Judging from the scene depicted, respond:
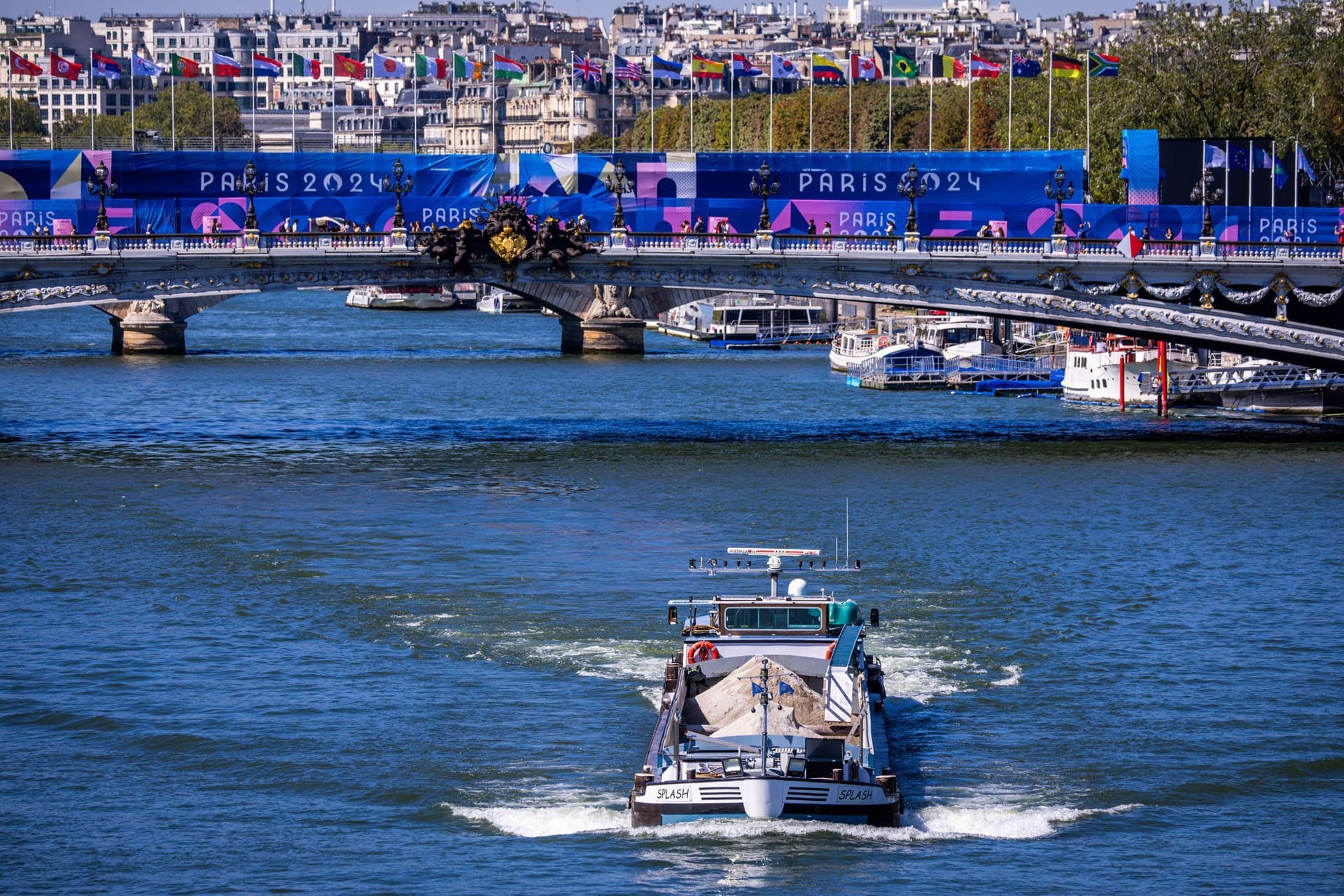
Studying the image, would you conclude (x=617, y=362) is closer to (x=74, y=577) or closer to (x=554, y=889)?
(x=74, y=577)

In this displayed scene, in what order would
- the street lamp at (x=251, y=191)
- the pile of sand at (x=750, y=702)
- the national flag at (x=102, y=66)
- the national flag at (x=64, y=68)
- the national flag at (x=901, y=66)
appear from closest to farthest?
the pile of sand at (x=750, y=702)
the street lamp at (x=251, y=191)
the national flag at (x=64, y=68)
the national flag at (x=102, y=66)
the national flag at (x=901, y=66)

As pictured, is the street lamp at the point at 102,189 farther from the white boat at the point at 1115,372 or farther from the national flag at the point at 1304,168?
the national flag at the point at 1304,168

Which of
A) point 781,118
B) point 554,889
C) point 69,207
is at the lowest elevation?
point 554,889

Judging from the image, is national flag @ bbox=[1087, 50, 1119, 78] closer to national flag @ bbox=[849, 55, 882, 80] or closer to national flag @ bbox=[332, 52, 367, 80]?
national flag @ bbox=[849, 55, 882, 80]

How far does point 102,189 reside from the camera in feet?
223

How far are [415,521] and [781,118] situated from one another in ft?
351

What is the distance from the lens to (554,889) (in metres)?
26.7

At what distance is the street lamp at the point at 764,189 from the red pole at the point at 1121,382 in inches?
699

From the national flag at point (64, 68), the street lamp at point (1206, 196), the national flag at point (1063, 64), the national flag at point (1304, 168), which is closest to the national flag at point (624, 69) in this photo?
the national flag at point (1063, 64)

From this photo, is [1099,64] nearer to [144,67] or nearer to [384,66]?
[384,66]

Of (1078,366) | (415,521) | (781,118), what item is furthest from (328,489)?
(781,118)

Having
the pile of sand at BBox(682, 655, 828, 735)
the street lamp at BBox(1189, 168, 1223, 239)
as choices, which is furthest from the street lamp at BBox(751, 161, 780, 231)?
the pile of sand at BBox(682, 655, 828, 735)

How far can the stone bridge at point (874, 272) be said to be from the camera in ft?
221

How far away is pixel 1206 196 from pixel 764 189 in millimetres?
13449
